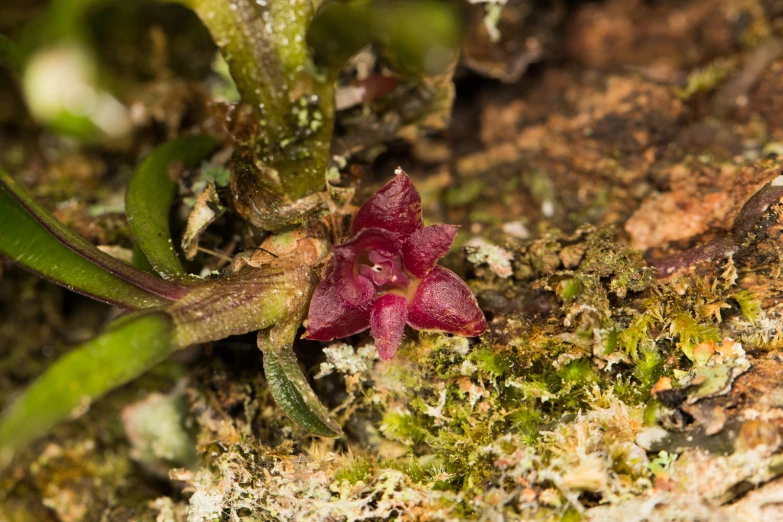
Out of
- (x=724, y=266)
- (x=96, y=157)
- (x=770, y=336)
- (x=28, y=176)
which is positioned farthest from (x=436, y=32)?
(x=28, y=176)

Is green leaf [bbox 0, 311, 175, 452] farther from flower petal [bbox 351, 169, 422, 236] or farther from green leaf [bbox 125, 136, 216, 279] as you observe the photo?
flower petal [bbox 351, 169, 422, 236]

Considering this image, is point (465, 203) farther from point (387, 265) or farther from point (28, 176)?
point (28, 176)

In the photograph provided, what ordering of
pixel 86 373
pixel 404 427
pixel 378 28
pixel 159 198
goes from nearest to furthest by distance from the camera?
pixel 86 373, pixel 378 28, pixel 404 427, pixel 159 198

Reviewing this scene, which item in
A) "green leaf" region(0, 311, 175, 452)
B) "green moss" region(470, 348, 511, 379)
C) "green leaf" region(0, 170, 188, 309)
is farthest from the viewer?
"green moss" region(470, 348, 511, 379)

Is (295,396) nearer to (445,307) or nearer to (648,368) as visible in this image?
(445,307)

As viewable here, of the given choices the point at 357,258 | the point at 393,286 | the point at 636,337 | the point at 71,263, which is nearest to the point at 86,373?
the point at 71,263

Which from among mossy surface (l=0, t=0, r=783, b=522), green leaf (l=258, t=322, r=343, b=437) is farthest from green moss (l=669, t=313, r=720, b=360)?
green leaf (l=258, t=322, r=343, b=437)
